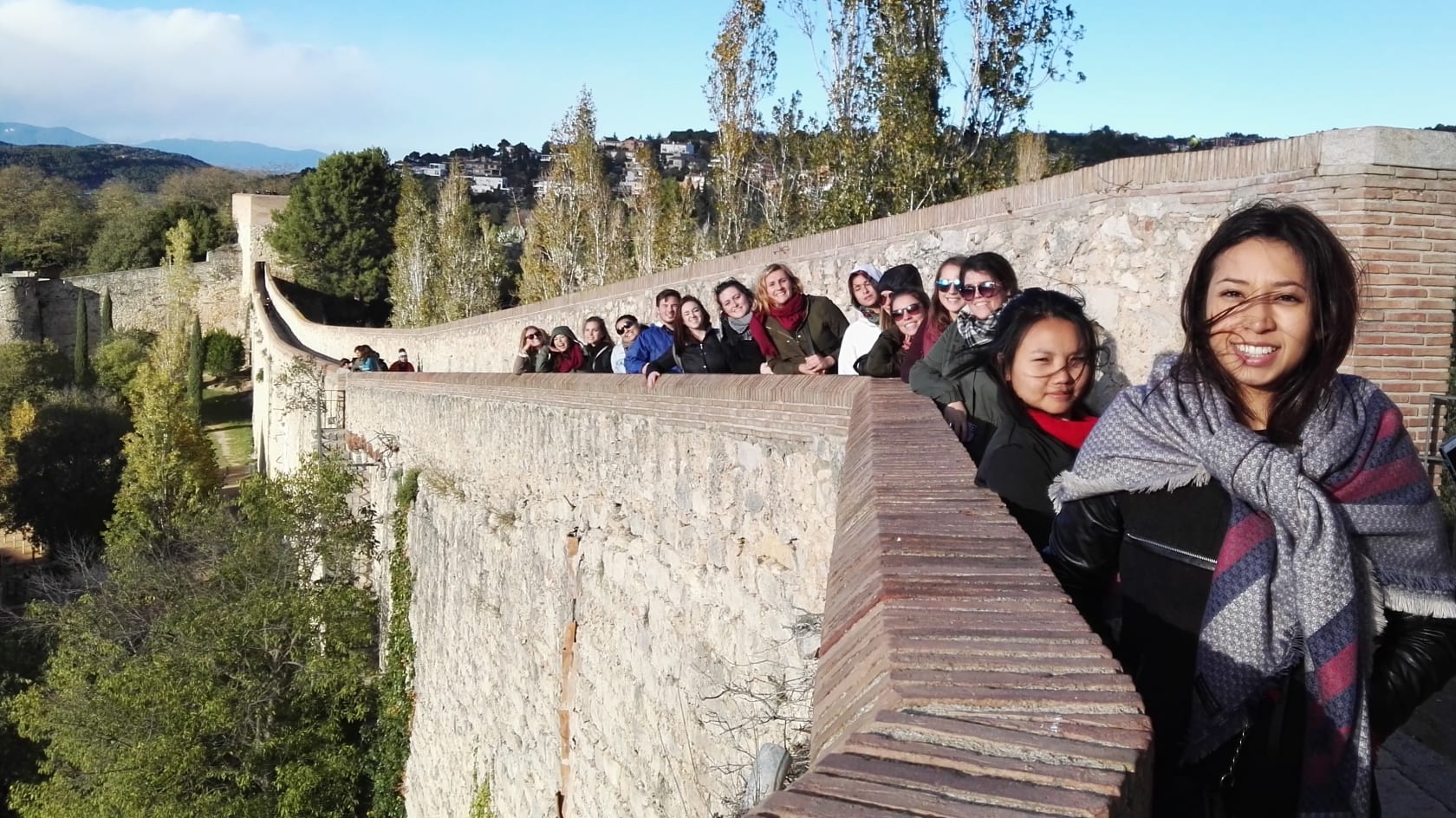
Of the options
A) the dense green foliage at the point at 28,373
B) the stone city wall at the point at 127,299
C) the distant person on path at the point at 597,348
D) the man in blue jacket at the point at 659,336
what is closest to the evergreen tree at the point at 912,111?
the distant person on path at the point at 597,348

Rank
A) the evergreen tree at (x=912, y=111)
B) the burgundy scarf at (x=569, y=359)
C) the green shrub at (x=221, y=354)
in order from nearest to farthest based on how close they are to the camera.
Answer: the burgundy scarf at (x=569, y=359) < the evergreen tree at (x=912, y=111) < the green shrub at (x=221, y=354)

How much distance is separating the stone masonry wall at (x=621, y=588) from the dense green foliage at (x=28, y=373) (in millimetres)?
37111

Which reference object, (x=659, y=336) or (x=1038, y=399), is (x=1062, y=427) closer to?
(x=1038, y=399)

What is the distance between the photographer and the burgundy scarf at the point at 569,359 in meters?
10.5

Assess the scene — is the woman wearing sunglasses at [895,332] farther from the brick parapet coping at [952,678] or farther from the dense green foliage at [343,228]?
the dense green foliage at [343,228]

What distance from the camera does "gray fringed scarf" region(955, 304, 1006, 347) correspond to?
4230 millimetres

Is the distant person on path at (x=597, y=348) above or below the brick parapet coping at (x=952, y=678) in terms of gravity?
above

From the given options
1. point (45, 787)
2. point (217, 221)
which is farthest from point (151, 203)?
point (45, 787)

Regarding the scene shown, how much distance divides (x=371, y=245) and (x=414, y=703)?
43.0 metres

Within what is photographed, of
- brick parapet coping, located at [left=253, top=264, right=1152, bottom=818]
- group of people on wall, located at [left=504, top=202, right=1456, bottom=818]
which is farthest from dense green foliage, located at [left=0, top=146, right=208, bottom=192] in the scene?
group of people on wall, located at [left=504, top=202, right=1456, bottom=818]

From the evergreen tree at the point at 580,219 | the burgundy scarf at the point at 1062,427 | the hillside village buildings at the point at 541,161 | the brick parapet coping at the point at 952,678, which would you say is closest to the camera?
the brick parapet coping at the point at 952,678

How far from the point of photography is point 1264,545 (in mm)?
1830

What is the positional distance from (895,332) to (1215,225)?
1790 mm

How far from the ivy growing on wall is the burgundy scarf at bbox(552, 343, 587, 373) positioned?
348 cm
